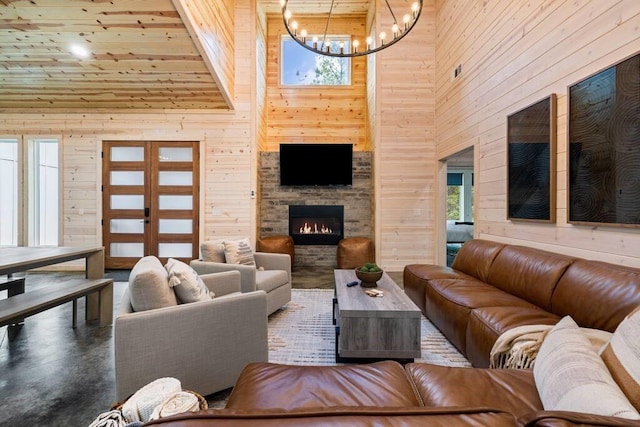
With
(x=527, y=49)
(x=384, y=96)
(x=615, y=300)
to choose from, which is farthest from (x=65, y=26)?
(x=615, y=300)

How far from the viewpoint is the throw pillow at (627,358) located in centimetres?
84

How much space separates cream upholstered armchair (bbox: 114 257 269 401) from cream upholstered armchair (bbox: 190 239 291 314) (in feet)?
2.94

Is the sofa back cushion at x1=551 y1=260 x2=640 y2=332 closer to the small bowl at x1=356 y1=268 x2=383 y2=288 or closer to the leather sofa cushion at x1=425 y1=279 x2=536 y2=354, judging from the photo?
the leather sofa cushion at x1=425 y1=279 x2=536 y2=354

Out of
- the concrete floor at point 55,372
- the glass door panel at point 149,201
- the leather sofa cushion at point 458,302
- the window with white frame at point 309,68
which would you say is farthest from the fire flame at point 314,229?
the concrete floor at point 55,372

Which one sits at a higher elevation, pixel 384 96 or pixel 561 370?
pixel 384 96

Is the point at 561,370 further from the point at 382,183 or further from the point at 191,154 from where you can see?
the point at 191,154

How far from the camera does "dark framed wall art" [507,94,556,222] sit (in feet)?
8.54

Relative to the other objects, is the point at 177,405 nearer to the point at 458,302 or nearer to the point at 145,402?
the point at 145,402

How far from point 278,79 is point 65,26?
3.85 m

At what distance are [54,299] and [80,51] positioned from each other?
333 cm

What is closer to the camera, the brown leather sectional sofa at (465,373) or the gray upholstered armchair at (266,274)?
the brown leather sectional sofa at (465,373)

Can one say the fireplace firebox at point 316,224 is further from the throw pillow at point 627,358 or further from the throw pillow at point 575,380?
the throw pillow at point 627,358

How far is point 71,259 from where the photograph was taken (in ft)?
9.12

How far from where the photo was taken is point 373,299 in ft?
7.78
